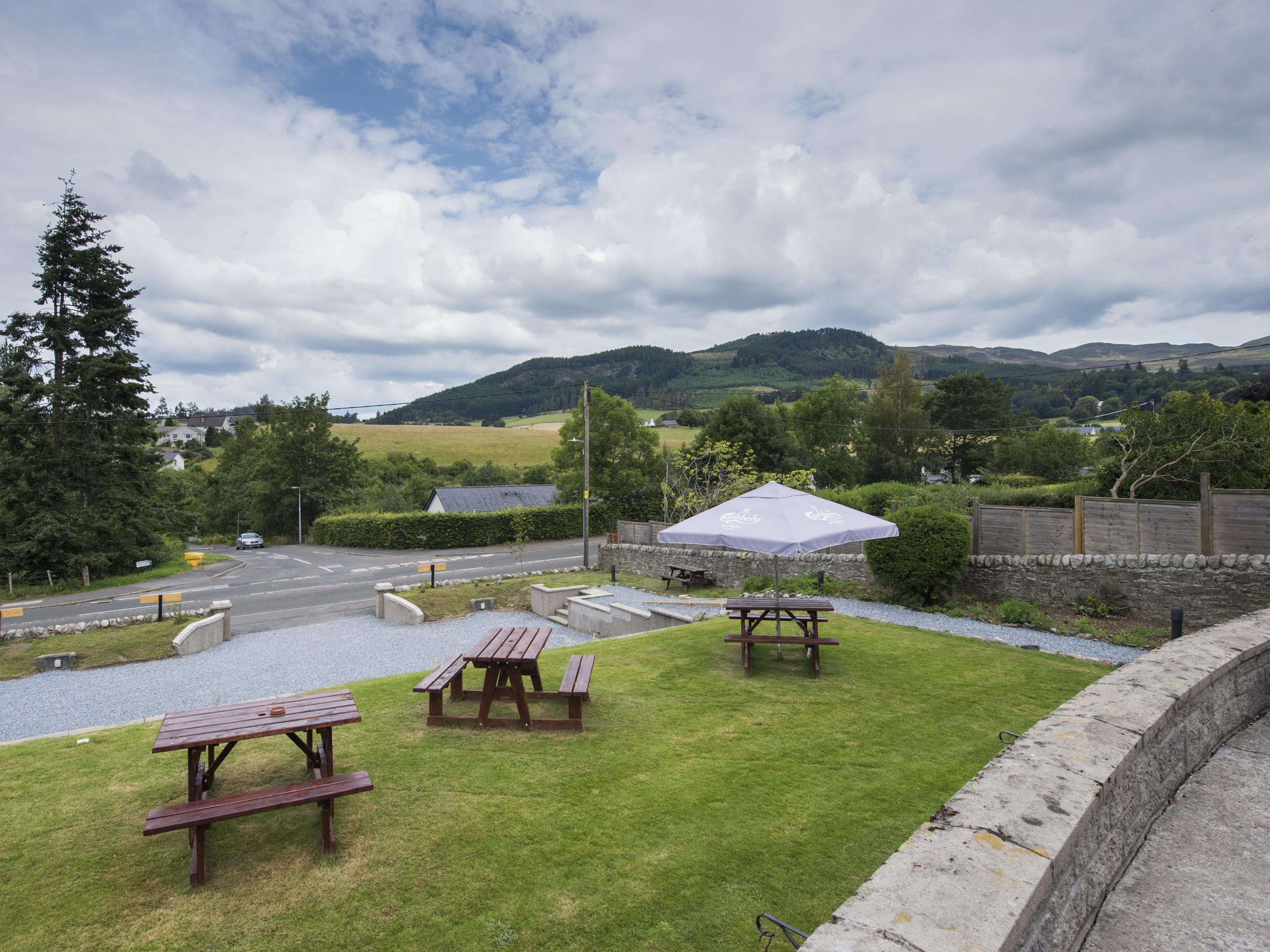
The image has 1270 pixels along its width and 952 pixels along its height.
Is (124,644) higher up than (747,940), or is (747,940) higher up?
(747,940)

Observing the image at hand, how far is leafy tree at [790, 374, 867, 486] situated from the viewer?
51.8m

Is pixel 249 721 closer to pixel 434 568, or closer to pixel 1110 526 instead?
pixel 1110 526

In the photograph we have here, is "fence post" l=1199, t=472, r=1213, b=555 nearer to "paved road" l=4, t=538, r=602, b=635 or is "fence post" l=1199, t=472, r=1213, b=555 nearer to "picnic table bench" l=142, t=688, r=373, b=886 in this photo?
"picnic table bench" l=142, t=688, r=373, b=886

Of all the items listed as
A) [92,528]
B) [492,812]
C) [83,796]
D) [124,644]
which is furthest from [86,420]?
[492,812]

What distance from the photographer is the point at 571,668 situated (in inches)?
254

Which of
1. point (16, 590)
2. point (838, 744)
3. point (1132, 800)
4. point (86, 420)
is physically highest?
point (86, 420)

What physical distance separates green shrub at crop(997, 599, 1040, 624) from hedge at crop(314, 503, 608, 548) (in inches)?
1161

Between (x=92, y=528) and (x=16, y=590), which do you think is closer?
(x=16, y=590)

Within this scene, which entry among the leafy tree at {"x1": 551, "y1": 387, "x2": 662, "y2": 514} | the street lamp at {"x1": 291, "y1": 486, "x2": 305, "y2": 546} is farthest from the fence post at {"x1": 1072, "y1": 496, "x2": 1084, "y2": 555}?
the street lamp at {"x1": 291, "y1": 486, "x2": 305, "y2": 546}

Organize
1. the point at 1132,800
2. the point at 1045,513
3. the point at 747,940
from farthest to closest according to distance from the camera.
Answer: the point at 1045,513, the point at 1132,800, the point at 747,940

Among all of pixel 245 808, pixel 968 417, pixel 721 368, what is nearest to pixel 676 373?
pixel 721 368

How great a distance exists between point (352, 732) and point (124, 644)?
35.2 feet

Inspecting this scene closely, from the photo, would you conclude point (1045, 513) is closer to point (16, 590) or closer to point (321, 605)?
point (321, 605)

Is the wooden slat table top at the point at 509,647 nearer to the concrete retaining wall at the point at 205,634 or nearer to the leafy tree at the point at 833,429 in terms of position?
the concrete retaining wall at the point at 205,634
